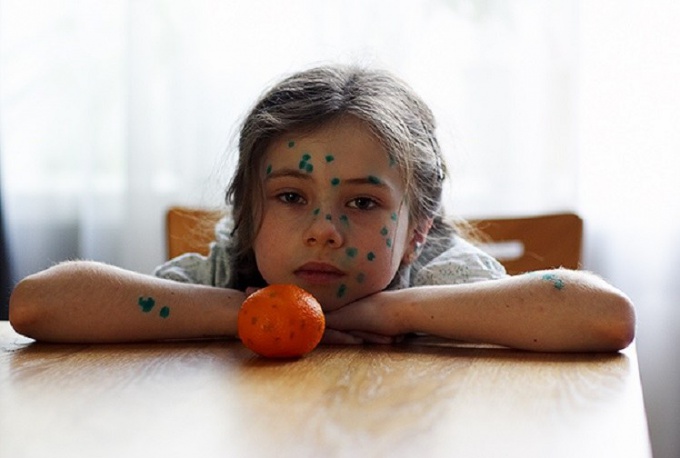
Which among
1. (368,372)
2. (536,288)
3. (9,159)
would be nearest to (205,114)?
(9,159)

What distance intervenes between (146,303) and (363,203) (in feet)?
1.07

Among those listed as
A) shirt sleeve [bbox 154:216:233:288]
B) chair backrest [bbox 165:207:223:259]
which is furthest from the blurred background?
shirt sleeve [bbox 154:216:233:288]

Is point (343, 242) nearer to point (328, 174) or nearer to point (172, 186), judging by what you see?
point (328, 174)

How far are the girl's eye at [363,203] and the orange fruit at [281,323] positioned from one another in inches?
10.2

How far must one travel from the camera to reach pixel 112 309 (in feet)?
4.02

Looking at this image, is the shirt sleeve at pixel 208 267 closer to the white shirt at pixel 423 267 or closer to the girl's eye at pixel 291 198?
the white shirt at pixel 423 267

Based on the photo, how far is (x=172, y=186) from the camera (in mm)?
2576

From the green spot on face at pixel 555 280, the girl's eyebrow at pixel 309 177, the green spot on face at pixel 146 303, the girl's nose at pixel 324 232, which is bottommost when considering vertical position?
the green spot on face at pixel 146 303

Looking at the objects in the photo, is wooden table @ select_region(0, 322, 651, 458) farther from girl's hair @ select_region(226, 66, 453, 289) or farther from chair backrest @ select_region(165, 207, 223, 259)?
chair backrest @ select_region(165, 207, 223, 259)

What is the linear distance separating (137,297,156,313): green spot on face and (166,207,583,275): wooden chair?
0.54 meters

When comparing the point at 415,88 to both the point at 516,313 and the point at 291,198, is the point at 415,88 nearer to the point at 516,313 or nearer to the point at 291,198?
the point at 291,198

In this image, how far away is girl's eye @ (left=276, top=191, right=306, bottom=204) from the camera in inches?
52.2

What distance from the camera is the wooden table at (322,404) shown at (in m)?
0.62

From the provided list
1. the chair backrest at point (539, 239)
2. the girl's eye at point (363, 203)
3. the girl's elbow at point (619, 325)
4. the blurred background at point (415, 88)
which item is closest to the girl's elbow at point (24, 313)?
the girl's eye at point (363, 203)
